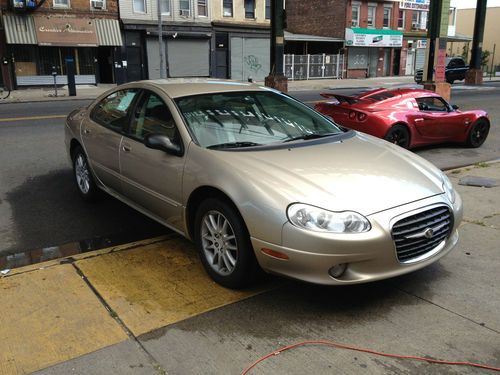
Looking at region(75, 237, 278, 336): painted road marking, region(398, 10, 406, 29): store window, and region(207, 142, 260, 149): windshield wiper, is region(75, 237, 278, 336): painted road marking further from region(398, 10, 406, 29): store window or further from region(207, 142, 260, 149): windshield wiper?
region(398, 10, 406, 29): store window

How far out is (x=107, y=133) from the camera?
206 inches

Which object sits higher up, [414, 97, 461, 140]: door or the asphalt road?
[414, 97, 461, 140]: door

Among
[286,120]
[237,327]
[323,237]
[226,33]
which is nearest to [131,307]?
[237,327]

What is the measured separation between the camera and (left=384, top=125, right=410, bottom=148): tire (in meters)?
8.89

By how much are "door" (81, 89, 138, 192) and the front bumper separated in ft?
7.37

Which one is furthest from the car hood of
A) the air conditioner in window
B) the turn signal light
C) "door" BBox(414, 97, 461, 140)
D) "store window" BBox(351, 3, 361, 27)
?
"store window" BBox(351, 3, 361, 27)

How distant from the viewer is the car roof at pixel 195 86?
467 cm

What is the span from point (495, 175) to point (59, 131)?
879 cm

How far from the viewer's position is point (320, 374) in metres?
2.83

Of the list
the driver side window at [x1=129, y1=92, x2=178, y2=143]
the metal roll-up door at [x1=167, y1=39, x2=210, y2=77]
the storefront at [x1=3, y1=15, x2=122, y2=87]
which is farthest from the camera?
the metal roll-up door at [x1=167, y1=39, x2=210, y2=77]

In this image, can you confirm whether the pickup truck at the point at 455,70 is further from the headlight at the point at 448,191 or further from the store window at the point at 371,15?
the headlight at the point at 448,191

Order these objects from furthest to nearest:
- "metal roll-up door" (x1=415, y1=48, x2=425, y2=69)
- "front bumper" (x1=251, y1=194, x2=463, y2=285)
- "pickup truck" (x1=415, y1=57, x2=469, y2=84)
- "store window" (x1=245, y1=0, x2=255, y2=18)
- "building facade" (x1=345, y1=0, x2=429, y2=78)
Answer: "metal roll-up door" (x1=415, y1=48, x2=425, y2=69) < "building facade" (x1=345, y1=0, x2=429, y2=78) < "pickup truck" (x1=415, y1=57, x2=469, y2=84) < "store window" (x1=245, y1=0, x2=255, y2=18) < "front bumper" (x1=251, y1=194, x2=463, y2=285)

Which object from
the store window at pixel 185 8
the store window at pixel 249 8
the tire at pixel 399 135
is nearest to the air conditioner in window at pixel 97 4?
the store window at pixel 185 8

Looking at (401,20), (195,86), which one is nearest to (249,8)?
(401,20)
